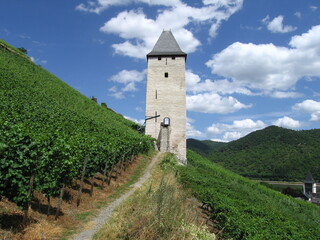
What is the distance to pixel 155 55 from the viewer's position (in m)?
33.5

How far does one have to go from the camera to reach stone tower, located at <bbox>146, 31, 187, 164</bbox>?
1257 inches

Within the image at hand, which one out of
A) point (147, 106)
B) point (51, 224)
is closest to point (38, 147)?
point (51, 224)

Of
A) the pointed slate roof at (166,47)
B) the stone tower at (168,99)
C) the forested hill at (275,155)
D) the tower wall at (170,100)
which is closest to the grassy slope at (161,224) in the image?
the stone tower at (168,99)

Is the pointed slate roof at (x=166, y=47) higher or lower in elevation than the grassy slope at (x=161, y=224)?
higher

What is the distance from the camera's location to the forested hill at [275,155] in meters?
103

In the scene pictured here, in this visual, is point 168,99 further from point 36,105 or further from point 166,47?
point 36,105

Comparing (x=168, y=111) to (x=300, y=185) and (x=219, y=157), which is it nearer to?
(x=300, y=185)

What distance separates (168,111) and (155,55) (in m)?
7.48

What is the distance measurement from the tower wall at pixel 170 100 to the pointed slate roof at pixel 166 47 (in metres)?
1.03

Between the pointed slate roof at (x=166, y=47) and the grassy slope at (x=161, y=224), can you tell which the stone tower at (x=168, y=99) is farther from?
the grassy slope at (x=161, y=224)

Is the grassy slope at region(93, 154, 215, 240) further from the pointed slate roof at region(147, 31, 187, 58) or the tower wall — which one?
the pointed slate roof at region(147, 31, 187, 58)

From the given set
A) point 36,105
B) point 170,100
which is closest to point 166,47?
point 170,100

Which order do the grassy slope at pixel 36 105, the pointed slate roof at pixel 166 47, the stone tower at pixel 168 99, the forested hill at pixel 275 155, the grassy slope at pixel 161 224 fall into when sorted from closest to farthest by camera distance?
the grassy slope at pixel 161 224 → the grassy slope at pixel 36 105 → the stone tower at pixel 168 99 → the pointed slate roof at pixel 166 47 → the forested hill at pixel 275 155

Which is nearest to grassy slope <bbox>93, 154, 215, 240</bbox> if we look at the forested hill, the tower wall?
the tower wall
